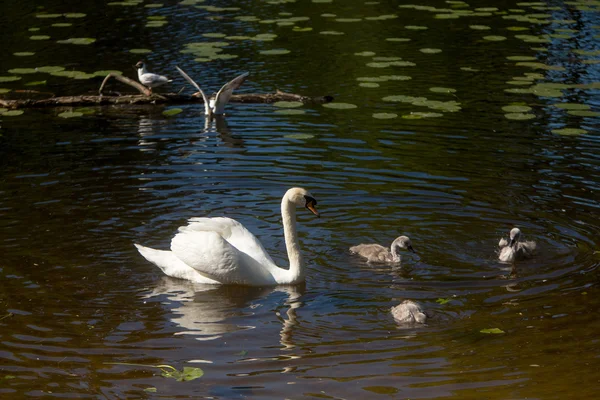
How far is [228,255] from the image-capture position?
9633 millimetres

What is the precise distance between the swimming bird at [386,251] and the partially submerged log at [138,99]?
7.12m

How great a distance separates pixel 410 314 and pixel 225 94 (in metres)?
8.82

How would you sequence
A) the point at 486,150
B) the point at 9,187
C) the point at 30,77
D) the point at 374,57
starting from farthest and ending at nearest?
the point at 374,57, the point at 30,77, the point at 486,150, the point at 9,187

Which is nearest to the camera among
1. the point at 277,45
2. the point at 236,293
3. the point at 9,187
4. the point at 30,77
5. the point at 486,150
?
the point at 236,293

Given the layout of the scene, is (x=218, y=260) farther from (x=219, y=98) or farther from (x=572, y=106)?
(x=572, y=106)

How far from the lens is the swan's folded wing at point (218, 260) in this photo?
9648 millimetres

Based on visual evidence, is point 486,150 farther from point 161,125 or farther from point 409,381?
point 409,381

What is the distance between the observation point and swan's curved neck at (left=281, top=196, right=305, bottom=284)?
32.0 feet

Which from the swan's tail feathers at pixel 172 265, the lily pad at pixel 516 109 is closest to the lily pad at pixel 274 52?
the lily pad at pixel 516 109

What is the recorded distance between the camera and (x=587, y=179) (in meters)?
12.8

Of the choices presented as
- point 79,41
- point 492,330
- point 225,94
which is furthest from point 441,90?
point 492,330

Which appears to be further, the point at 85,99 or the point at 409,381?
the point at 85,99

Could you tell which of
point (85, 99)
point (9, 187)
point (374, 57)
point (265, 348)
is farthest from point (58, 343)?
point (374, 57)

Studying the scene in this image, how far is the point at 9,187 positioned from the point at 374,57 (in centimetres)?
987
